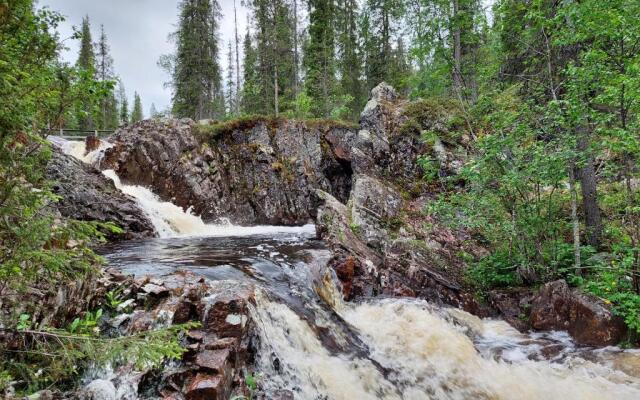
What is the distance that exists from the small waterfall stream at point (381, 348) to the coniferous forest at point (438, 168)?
31.5 inches

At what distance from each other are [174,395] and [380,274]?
274 inches

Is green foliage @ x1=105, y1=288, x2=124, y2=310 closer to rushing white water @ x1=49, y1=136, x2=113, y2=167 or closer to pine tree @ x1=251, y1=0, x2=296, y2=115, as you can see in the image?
rushing white water @ x1=49, y1=136, x2=113, y2=167

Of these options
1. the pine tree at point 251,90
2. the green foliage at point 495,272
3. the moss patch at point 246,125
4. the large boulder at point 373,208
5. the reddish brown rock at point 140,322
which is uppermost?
the pine tree at point 251,90

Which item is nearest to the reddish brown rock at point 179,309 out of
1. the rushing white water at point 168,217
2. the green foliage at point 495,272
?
the green foliage at point 495,272

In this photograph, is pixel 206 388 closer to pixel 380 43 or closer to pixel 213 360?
pixel 213 360

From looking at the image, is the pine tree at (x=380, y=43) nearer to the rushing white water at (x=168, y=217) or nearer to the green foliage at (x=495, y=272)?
the rushing white water at (x=168, y=217)

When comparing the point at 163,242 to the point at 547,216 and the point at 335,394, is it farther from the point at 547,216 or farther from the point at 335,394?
the point at 547,216

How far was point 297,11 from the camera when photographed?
97.7 ft

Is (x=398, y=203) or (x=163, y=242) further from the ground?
(x=398, y=203)

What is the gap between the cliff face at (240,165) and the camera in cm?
1758

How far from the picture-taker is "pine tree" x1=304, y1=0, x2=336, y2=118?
87.5 feet

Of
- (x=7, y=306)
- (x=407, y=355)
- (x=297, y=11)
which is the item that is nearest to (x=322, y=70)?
(x=297, y=11)

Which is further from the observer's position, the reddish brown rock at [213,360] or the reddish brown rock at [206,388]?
the reddish brown rock at [213,360]

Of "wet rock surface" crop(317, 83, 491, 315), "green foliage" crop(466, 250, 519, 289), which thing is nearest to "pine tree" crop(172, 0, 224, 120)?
"wet rock surface" crop(317, 83, 491, 315)
